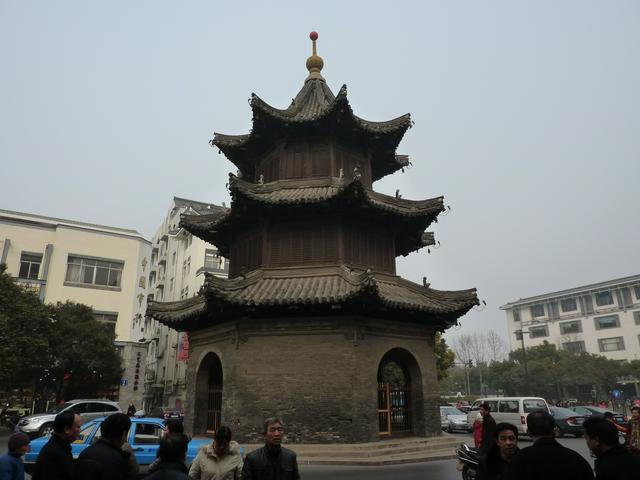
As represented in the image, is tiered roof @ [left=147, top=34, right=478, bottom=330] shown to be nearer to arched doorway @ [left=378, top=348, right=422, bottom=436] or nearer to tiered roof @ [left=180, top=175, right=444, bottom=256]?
tiered roof @ [left=180, top=175, right=444, bottom=256]

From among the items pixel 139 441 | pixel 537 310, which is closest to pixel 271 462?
pixel 139 441

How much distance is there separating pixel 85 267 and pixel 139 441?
29.9 m

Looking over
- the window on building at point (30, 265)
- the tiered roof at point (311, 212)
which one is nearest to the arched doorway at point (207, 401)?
the tiered roof at point (311, 212)

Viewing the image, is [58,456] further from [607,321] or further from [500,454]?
[607,321]

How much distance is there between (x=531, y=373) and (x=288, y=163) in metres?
57.2

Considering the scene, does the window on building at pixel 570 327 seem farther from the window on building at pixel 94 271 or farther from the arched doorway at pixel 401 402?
the arched doorway at pixel 401 402

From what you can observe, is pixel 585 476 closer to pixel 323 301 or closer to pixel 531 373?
pixel 323 301

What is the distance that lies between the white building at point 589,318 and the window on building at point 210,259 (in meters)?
45.2

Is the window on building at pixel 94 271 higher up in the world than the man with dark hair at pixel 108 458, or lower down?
higher up

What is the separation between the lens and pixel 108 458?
4.32 metres

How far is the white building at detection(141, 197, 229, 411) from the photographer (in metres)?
43.2

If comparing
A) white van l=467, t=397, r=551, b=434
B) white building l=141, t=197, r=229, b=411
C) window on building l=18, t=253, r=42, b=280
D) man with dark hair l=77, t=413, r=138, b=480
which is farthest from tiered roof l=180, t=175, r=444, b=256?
window on building l=18, t=253, r=42, b=280

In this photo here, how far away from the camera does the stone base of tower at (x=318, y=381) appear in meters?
14.4

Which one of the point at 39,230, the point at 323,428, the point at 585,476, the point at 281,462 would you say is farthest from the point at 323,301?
the point at 39,230
